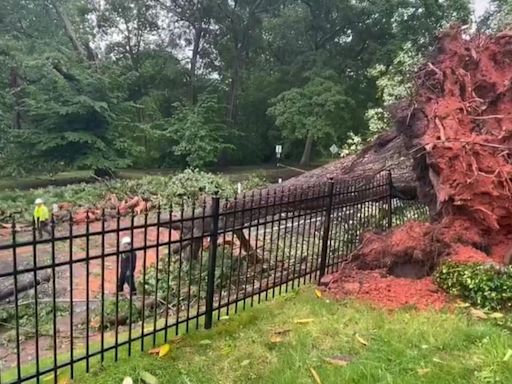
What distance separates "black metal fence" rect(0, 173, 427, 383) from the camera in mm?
4008

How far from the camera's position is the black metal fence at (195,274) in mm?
4008

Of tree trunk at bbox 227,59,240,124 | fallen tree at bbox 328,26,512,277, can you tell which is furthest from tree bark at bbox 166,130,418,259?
tree trunk at bbox 227,59,240,124

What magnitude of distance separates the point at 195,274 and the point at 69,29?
1004 inches

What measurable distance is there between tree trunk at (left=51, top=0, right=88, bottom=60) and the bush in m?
27.2

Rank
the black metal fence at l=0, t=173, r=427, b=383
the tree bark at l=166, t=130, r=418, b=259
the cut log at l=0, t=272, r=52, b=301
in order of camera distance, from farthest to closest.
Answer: the cut log at l=0, t=272, r=52, b=301 → the tree bark at l=166, t=130, r=418, b=259 → the black metal fence at l=0, t=173, r=427, b=383

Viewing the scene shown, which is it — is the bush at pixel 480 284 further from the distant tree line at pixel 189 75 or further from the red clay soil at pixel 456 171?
the distant tree line at pixel 189 75

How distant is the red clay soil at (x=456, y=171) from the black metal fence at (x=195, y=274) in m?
0.78

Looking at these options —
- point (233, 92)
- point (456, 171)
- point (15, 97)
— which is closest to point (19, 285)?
point (456, 171)

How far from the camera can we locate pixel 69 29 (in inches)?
1106

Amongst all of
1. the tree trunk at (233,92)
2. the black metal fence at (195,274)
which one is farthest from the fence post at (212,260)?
the tree trunk at (233,92)

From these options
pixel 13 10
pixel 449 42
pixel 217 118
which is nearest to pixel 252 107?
pixel 217 118

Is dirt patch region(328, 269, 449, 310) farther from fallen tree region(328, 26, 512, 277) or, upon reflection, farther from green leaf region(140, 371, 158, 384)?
green leaf region(140, 371, 158, 384)

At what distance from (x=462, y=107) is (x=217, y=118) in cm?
2776

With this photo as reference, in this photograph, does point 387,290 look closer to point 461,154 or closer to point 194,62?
point 461,154
